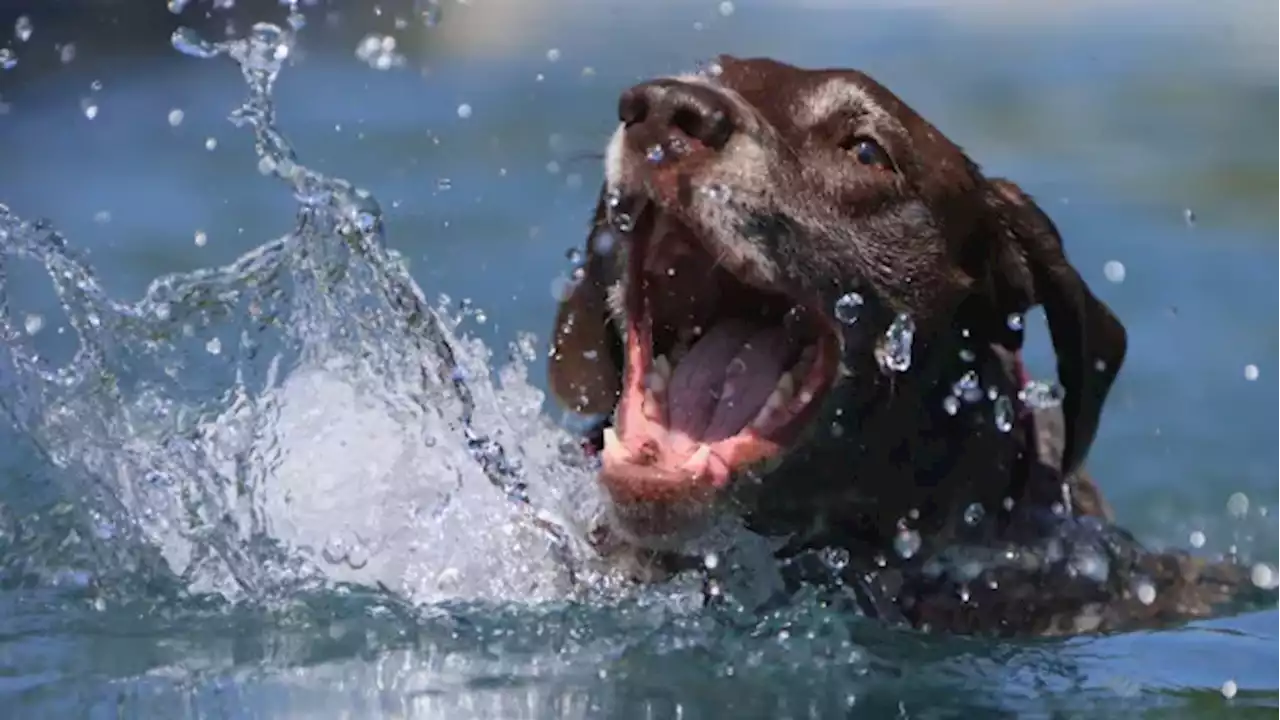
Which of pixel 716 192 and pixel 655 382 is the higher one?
pixel 716 192

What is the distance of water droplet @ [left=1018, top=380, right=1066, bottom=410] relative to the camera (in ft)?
15.6

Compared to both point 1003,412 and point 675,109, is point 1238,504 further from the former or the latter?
point 675,109

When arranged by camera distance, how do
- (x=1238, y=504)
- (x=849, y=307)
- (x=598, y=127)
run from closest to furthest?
1. (x=849, y=307)
2. (x=1238, y=504)
3. (x=598, y=127)

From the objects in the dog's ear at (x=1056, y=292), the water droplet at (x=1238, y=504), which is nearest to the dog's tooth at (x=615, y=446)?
the dog's ear at (x=1056, y=292)

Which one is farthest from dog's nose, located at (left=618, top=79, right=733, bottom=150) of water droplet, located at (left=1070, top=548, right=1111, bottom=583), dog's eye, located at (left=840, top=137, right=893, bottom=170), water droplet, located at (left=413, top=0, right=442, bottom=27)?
water droplet, located at (left=413, top=0, right=442, bottom=27)

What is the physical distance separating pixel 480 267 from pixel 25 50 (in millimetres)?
4194

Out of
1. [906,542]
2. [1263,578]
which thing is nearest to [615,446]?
[906,542]

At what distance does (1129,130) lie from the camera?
1116cm

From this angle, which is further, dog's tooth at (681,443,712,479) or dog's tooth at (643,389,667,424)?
dog's tooth at (643,389,667,424)

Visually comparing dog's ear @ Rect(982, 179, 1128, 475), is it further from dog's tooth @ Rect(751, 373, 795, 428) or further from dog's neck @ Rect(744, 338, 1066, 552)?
dog's tooth @ Rect(751, 373, 795, 428)

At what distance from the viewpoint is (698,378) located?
445cm

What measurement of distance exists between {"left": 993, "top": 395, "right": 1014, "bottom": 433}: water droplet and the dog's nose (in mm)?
897

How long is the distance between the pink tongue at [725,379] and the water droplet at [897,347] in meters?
0.19

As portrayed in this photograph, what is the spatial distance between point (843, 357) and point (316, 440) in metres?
1.74
